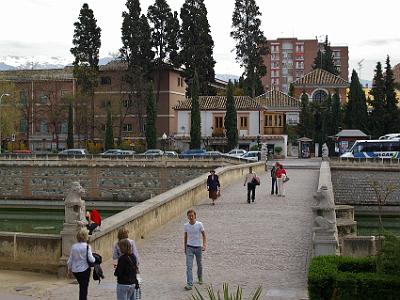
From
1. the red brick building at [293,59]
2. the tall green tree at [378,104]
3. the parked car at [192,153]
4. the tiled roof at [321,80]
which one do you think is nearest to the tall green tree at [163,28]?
the parked car at [192,153]

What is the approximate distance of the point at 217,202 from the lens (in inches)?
1032

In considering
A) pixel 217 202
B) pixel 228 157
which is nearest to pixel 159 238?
pixel 217 202

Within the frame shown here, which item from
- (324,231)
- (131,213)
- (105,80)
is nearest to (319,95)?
(105,80)

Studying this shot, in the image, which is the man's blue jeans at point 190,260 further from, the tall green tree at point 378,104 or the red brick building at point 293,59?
the red brick building at point 293,59

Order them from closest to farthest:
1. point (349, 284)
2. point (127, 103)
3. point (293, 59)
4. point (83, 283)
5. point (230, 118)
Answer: point (349, 284)
point (83, 283)
point (230, 118)
point (127, 103)
point (293, 59)

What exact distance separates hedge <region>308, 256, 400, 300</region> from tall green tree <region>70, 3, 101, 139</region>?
200 feet

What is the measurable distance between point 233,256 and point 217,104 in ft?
187

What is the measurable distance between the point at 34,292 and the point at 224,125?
57.8m

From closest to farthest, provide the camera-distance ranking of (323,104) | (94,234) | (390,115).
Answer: (94,234) → (390,115) → (323,104)

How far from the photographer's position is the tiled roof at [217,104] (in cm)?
7050

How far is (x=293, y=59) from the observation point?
15838 centimetres

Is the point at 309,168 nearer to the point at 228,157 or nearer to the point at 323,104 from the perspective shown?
the point at 228,157

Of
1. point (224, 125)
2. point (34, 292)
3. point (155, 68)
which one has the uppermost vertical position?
point (155, 68)

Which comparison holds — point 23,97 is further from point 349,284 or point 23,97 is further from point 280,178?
point 349,284
